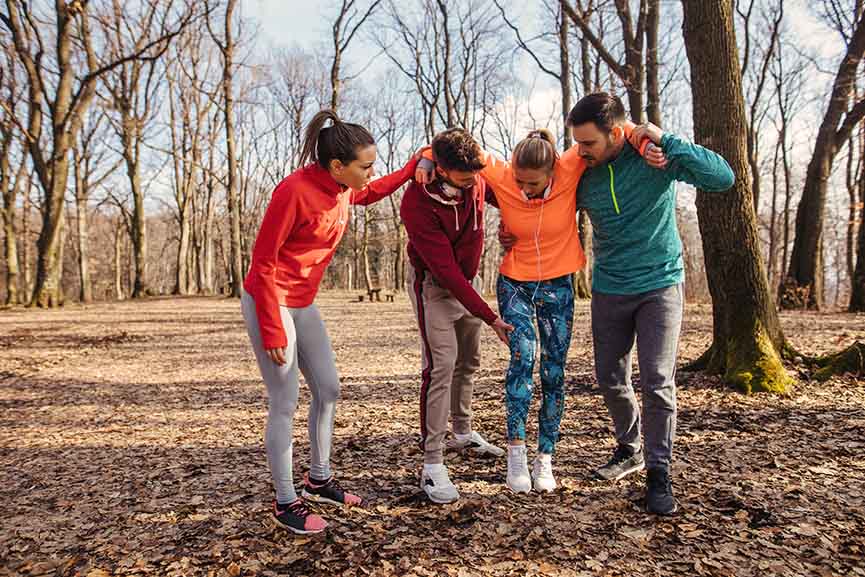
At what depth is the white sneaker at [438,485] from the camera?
3.03m

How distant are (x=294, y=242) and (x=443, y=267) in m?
0.82

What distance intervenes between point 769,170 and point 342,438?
33720mm

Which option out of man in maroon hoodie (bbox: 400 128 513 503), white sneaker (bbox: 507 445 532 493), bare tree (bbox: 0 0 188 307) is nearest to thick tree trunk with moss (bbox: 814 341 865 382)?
white sneaker (bbox: 507 445 532 493)

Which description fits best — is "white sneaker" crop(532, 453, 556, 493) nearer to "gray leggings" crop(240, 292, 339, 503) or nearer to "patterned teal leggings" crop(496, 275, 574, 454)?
"patterned teal leggings" crop(496, 275, 574, 454)

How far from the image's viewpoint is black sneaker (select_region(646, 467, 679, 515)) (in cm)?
279

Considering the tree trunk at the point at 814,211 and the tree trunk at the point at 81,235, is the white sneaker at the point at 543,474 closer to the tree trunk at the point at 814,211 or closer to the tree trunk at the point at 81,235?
the tree trunk at the point at 814,211

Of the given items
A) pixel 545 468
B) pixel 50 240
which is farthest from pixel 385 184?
pixel 50 240

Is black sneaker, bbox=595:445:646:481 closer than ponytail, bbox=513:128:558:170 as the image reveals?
No

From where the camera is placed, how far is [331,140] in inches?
108

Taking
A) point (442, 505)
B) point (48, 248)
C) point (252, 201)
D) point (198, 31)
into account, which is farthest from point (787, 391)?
point (252, 201)

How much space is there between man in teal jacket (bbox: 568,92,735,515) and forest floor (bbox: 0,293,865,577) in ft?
1.44

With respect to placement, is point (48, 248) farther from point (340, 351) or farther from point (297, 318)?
point (297, 318)

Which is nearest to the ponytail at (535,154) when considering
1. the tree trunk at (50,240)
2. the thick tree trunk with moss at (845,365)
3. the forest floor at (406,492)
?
the forest floor at (406,492)

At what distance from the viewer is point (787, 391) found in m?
4.61
